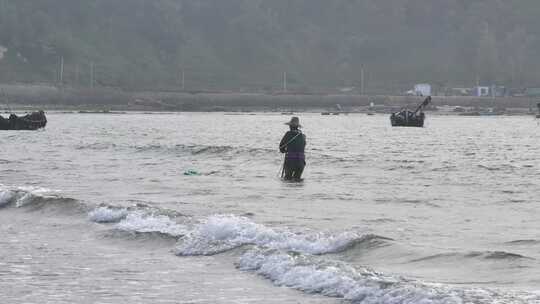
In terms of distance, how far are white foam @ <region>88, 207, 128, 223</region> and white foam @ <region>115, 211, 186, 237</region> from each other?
0.30 m

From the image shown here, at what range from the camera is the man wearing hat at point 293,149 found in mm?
29188

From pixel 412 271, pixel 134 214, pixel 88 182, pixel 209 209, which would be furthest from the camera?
pixel 88 182

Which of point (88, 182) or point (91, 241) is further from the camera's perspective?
point (88, 182)

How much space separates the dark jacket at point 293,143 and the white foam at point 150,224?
24.6ft

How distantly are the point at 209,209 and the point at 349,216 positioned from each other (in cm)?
309

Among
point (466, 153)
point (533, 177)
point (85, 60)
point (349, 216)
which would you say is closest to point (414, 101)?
point (85, 60)

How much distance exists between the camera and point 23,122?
7619cm

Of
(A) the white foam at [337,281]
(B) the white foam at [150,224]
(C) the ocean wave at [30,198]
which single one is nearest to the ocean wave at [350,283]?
(A) the white foam at [337,281]

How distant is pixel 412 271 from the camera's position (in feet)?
53.0

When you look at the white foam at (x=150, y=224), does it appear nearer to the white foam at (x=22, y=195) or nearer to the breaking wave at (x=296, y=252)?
the breaking wave at (x=296, y=252)

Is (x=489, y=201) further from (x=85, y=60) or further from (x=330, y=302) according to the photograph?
(x=85, y=60)

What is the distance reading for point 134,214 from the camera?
73.8 ft

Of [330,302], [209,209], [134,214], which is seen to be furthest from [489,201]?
[330,302]

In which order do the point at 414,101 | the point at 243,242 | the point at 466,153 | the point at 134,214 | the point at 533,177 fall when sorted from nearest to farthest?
the point at 243,242
the point at 134,214
the point at 533,177
the point at 466,153
the point at 414,101
